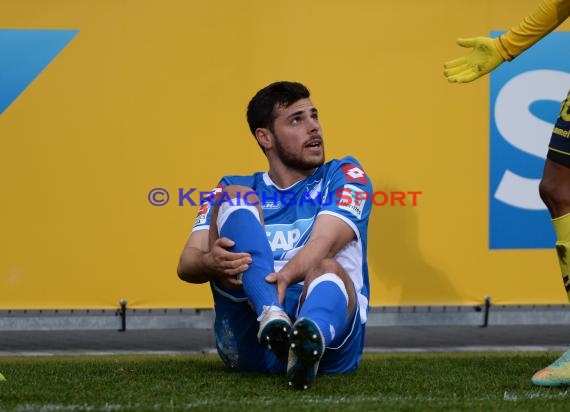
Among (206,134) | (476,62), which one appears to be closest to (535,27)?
(476,62)

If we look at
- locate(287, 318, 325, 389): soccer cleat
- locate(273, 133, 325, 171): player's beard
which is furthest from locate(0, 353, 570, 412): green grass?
locate(273, 133, 325, 171): player's beard

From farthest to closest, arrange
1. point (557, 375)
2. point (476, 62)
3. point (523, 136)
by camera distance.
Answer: point (523, 136) → point (476, 62) → point (557, 375)

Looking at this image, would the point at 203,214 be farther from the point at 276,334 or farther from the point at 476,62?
the point at 476,62

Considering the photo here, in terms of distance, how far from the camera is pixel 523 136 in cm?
637

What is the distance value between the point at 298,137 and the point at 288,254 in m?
0.52

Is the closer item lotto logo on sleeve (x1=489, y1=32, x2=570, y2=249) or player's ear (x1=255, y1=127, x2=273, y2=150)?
player's ear (x1=255, y1=127, x2=273, y2=150)

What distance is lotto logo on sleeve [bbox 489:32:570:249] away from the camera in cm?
634

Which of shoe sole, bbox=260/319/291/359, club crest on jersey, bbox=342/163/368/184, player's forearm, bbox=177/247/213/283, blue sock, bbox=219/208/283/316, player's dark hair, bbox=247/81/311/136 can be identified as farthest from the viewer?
player's dark hair, bbox=247/81/311/136

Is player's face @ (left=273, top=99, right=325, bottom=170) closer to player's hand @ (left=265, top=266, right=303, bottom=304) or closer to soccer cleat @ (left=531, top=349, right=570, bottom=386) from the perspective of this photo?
player's hand @ (left=265, top=266, right=303, bottom=304)

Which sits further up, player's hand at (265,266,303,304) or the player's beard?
the player's beard

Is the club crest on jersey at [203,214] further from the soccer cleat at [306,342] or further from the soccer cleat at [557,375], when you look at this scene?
the soccer cleat at [557,375]

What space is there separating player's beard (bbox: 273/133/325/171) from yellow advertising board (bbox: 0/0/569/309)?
1.34 meters

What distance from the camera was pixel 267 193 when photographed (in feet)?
16.0

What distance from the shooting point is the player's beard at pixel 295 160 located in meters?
4.84
